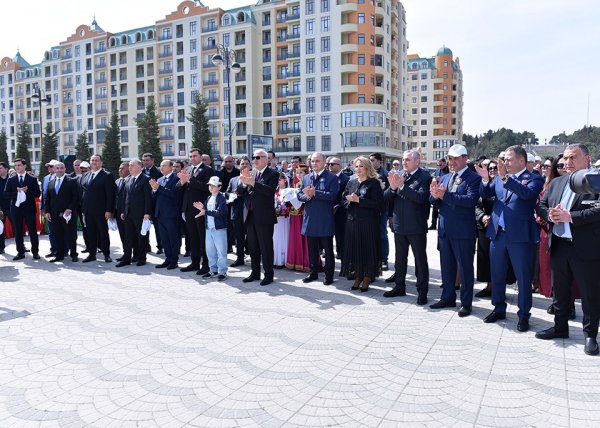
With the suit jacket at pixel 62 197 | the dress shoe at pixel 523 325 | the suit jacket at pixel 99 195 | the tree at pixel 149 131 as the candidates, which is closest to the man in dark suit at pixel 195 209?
the suit jacket at pixel 99 195

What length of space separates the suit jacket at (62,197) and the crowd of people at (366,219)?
0.03m

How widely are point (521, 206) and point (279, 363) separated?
3.32 meters

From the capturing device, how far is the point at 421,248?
22.1 feet

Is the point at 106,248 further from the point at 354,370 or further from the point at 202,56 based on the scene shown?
the point at 202,56

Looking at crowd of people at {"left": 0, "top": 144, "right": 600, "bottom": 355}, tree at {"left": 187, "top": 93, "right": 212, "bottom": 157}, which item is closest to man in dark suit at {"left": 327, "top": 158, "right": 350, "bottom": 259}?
crowd of people at {"left": 0, "top": 144, "right": 600, "bottom": 355}

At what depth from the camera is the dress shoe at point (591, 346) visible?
4586 millimetres

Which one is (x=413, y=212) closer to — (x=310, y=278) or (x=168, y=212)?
(x=310, y=278)

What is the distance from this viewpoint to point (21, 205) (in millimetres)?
10680

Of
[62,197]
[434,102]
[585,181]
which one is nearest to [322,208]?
[585,181]

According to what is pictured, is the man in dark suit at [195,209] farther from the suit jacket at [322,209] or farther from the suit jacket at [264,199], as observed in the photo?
the suit jacket at [322,209]

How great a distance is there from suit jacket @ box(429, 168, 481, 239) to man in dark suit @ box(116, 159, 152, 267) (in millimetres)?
6009

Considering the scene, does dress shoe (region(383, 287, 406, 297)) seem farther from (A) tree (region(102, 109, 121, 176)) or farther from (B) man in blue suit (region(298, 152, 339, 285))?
(A) tree (region(102, 109, 121, 176))

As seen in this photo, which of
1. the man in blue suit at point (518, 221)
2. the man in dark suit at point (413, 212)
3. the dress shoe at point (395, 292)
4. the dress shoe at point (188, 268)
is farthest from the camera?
the dress shoe at point (188, 268)

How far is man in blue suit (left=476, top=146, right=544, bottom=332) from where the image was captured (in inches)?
209
